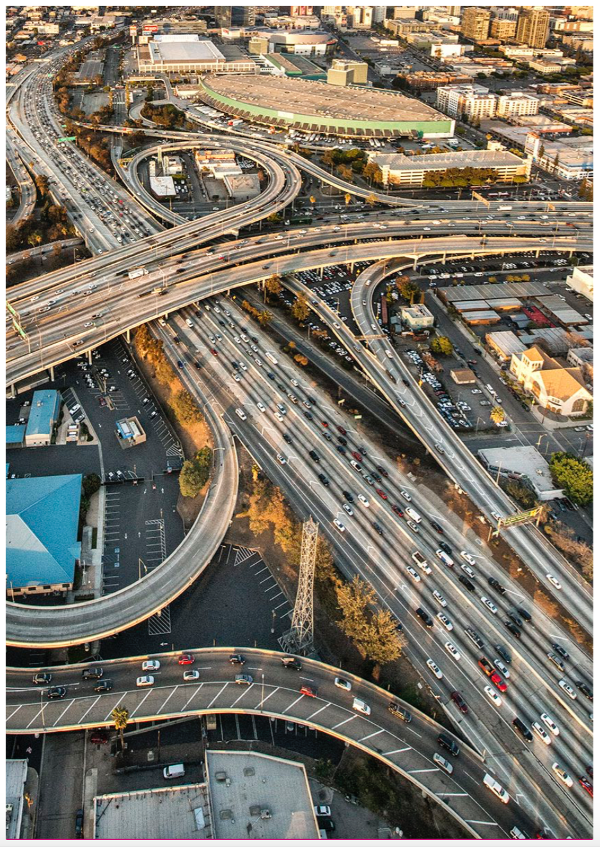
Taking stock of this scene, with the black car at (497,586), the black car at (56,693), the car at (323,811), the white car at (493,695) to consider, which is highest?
the black car at (497,586)

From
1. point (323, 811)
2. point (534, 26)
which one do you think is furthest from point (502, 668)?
point (534, 26)

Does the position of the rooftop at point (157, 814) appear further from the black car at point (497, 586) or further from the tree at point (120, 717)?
the black car at point (497, 586)

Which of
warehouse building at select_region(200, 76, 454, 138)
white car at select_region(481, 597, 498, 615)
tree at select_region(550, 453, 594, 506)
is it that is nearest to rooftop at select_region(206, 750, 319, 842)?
white car at select_region(481, 597, 498, 615)

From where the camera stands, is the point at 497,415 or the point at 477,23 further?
the point at 477,23

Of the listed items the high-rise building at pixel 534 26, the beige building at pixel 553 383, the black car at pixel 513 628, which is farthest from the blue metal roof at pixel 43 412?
the high-rise building at pixel 534 26

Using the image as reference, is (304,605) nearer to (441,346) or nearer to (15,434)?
(15,434)

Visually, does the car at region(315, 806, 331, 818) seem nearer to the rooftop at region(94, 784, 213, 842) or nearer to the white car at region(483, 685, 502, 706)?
the rooftop at region(94, 784, 213, 842)
